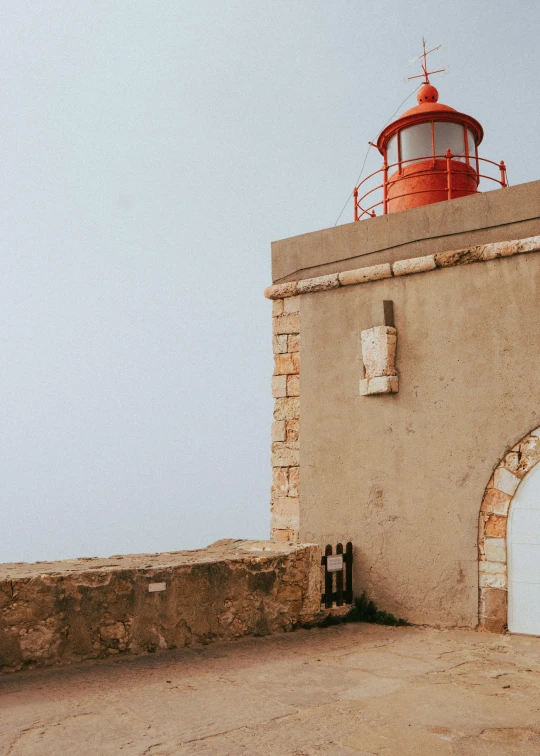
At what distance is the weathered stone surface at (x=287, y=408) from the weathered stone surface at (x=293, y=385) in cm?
5

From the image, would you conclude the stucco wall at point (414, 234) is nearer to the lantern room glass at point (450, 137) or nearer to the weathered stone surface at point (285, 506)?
the weathered stone surface at point (285, 506)

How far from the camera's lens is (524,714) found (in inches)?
146

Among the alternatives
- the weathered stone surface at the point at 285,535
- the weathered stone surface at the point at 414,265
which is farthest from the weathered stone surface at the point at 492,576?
the weathered stone surface at the point at 414,265

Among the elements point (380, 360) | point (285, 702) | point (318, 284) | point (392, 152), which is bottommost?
point (285, 702)

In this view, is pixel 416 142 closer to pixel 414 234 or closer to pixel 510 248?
pixel 414 234

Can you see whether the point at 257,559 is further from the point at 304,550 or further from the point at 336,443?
the point at 336,443

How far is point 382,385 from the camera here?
22.0 ft

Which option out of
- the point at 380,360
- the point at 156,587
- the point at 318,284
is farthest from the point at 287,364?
the point at 156,587

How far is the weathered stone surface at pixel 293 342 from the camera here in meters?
7.43

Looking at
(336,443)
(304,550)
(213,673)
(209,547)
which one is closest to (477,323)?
(336,443)

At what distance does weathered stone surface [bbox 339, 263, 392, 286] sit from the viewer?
22.5 ft

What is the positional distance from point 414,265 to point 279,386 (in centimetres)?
198

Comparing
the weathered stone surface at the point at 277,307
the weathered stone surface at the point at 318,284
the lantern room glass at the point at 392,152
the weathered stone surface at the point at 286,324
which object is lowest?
the weathered stone surface at the point at 286,324

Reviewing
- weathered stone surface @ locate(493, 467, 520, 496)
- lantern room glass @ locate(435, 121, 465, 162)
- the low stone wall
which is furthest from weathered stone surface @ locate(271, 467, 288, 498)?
lantern room glass @ locate(435, 121, 465, 162)
